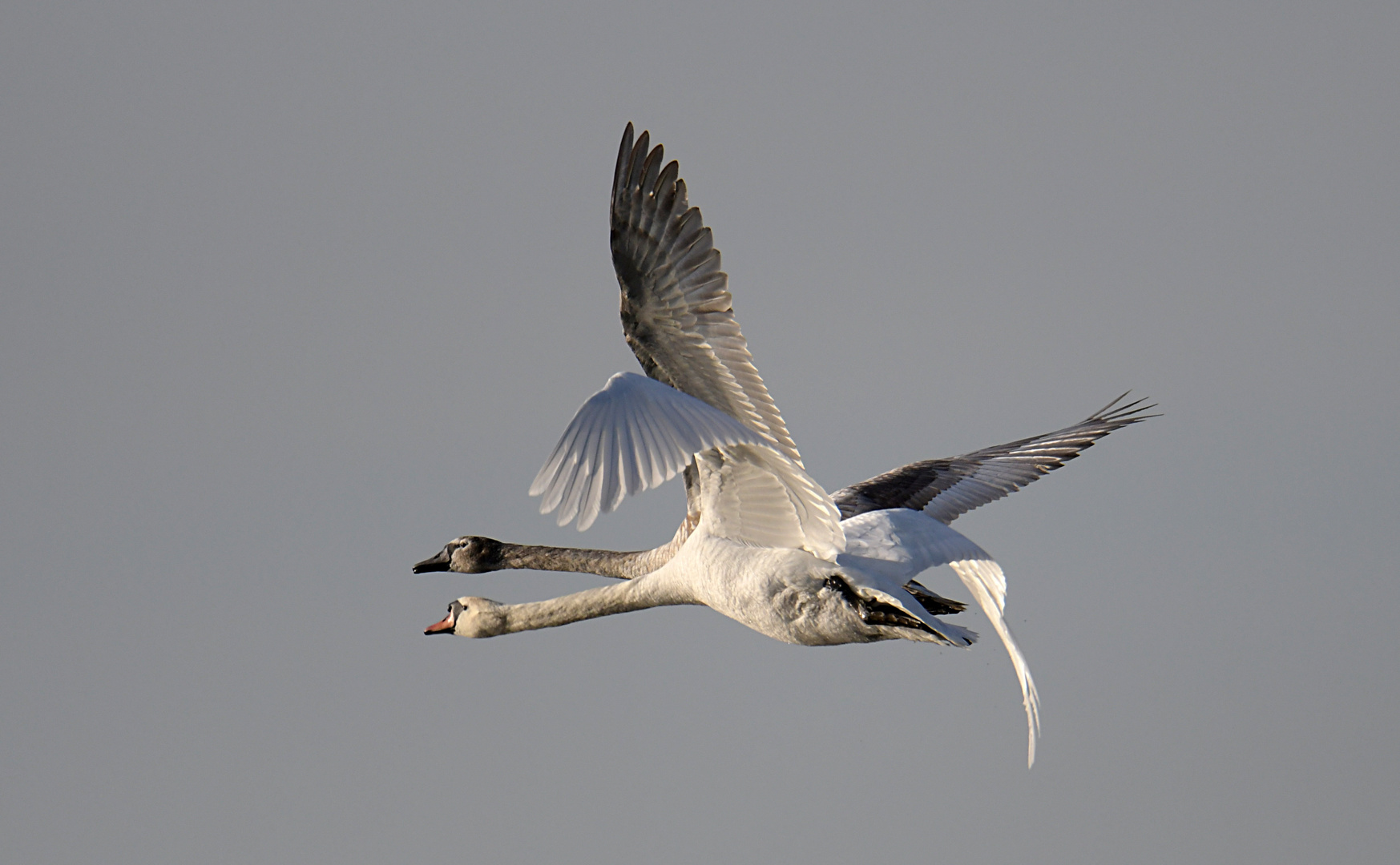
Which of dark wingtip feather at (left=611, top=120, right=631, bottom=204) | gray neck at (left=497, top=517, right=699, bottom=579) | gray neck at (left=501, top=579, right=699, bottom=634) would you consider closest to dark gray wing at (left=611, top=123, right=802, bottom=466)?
dark wingtip feather at (left=611, top=120, right=631, bottom=204)

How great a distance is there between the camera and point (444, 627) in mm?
16047

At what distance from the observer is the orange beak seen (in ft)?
52.3

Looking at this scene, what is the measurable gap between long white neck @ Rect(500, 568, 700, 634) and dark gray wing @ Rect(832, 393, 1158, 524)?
8.17ft

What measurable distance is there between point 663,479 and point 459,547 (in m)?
7.98

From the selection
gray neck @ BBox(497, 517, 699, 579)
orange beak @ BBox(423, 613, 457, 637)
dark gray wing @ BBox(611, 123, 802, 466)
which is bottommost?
orange beak @ BBox(423, 613, 457, 637)

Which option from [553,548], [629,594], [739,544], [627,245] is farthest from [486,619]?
[627,245]

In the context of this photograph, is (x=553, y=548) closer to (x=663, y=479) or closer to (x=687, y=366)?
(x=687, y=366)

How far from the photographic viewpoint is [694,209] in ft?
38.3

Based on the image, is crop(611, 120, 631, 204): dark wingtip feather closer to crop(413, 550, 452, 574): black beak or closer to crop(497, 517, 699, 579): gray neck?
crop(497, 517, 699, 579): gray neck

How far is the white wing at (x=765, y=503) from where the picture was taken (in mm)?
10953

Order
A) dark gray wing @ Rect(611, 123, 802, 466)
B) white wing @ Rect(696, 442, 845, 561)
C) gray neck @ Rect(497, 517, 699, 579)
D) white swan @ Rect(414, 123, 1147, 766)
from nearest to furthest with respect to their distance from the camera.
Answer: white wing @ Rect(696, 442, 845, 561), white swan @ Rect(414, 123, 1147, 766), dark gray wing @ Rect(611, 123, 802, 466), gray neck @ Rect(497, 517, 699, 579)

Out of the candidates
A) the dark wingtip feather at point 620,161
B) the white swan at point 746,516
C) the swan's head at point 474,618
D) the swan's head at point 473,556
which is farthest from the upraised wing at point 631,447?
the swan's head at point 473,556

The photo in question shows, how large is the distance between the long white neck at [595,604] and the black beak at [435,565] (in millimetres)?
1362

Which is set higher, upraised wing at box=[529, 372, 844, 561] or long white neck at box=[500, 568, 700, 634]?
upraised wing at box=[529, 372, 844, 561]
